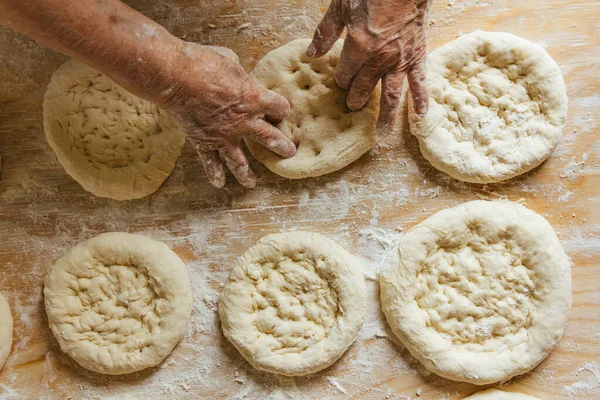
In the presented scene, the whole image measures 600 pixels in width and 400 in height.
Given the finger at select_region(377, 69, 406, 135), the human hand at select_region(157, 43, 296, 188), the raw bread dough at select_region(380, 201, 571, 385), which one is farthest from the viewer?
the raw bread dough at select_region(380, 201, 571, 385)

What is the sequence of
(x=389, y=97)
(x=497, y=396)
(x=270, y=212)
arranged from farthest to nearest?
(x=270, y=212), (x=497, y=396), (x=389, y=97)

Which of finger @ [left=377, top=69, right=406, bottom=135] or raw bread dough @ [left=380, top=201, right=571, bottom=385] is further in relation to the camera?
raw bread dough @ [left=380, top=201, right=571, bottom=385]

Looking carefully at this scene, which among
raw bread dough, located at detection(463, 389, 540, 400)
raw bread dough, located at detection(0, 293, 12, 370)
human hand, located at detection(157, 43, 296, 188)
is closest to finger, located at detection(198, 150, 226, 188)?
human hand, located at detection(157, 43, 296, 188)

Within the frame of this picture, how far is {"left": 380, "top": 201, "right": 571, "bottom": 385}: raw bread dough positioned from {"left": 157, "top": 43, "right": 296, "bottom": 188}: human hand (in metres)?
0.59

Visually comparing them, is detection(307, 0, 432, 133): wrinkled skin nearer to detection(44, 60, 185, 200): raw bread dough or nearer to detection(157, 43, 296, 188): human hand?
detection(157, 43, 296, 188): human hand

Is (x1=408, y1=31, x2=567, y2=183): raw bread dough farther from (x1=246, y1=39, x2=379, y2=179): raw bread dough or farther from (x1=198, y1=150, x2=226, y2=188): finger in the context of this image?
(x1=198, y1=150, x2=226, y2=188): finger

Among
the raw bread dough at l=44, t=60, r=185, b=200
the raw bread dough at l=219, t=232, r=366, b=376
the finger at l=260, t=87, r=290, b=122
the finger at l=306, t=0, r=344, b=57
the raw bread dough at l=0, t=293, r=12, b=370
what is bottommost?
the raw bread dough at l=0, t=293, r=12, b=370

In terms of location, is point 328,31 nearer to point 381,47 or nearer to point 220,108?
point 381,47

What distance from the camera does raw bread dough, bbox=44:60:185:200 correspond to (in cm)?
178

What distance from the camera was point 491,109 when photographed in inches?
69.9

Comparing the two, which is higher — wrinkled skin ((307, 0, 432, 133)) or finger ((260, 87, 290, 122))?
wrinkled skin ((307, 0, 432, 133))

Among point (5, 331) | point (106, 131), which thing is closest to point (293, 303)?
point (106, 131)

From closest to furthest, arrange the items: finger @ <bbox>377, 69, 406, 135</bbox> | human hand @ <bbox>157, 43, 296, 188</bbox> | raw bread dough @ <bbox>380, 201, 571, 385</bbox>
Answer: human hand @ <bbox>157, 43, 296, 188</bbox>
finger @ <bbox>377, 69, 406, 135</bbox>
raw bread dough @ <bbox>380, 201, 571, 385</bbox>

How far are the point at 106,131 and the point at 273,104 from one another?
Result: 60cm
